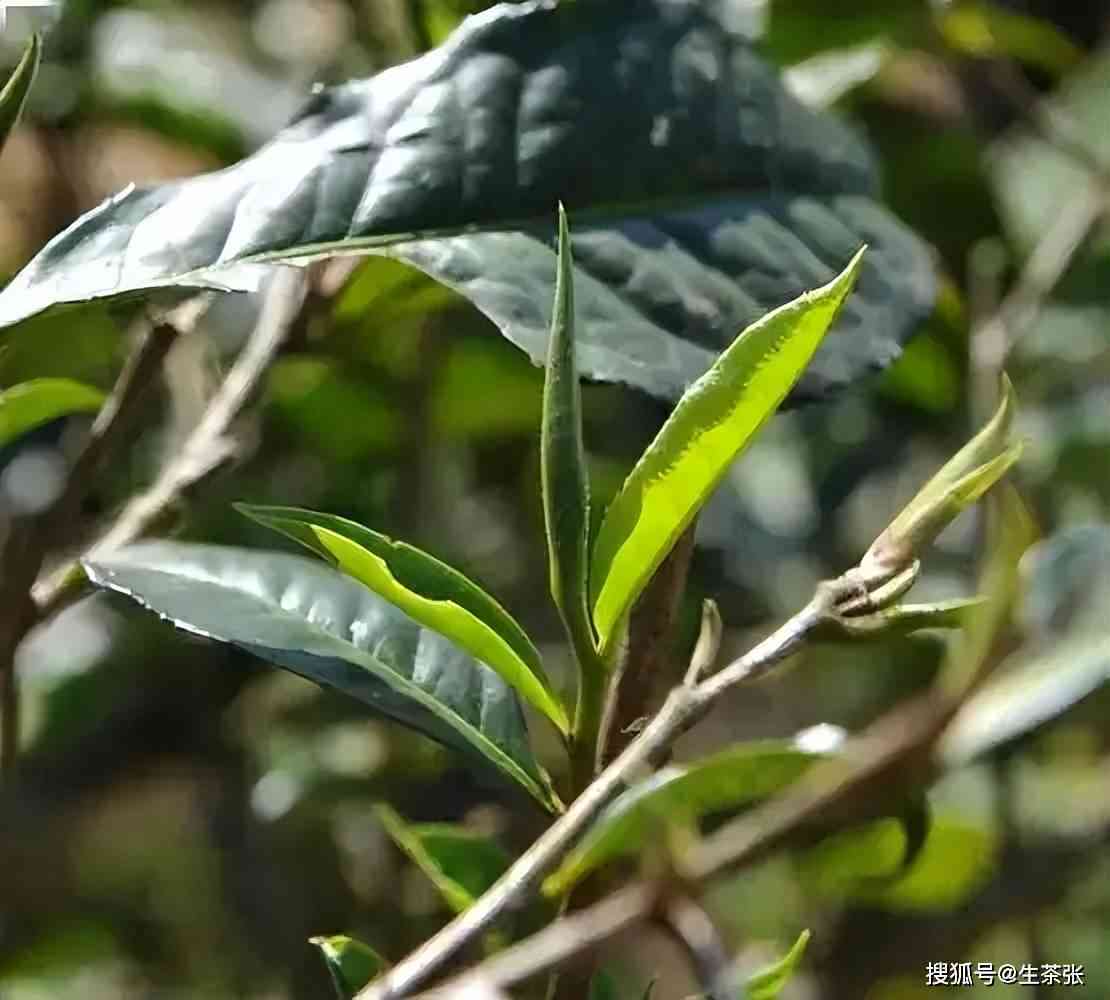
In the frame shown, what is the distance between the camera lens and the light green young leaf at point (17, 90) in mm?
367

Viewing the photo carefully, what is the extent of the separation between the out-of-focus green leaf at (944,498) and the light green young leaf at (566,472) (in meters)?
0.06

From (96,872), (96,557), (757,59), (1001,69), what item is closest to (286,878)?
(96,872)

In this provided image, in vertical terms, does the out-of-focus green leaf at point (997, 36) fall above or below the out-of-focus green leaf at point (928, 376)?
above

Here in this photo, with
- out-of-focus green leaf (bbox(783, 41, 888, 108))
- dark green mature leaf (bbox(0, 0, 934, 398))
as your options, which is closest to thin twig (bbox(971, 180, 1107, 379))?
out-of-focus green leaf (bbox(783, 41, 888, 108))

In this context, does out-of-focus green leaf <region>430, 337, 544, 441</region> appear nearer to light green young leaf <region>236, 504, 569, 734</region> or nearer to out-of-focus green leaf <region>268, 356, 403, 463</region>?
out-of-focus green leaf <region>268, 356, 403, 463</region>

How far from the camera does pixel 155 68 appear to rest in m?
0.86

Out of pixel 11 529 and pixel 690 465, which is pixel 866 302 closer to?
pixel 690 465

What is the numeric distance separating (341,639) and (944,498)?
181 millimetres

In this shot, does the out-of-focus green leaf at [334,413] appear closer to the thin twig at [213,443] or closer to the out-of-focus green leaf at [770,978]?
the thin twig at [213,443]

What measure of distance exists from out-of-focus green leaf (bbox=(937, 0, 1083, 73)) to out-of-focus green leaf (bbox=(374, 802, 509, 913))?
0.57m

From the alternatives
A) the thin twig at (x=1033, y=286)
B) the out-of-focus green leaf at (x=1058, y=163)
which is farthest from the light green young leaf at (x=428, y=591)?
the out-of-focus green leaf at (x=1058, y=163)

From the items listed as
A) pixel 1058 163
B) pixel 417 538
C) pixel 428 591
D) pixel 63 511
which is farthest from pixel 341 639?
pixel 1058 163

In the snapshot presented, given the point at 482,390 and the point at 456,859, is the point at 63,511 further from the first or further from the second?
the point at 482,390

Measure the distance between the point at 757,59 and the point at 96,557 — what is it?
0.95 feet
